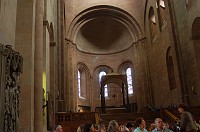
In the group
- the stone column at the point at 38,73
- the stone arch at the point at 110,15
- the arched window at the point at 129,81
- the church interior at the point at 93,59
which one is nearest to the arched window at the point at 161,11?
the church interior at the point at 93,59

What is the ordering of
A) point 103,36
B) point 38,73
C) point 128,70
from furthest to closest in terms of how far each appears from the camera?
point 103,36
point 128,70
point 38,73

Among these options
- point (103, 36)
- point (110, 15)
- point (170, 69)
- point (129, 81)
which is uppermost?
point (110, 15)

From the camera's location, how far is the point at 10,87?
5.96 m

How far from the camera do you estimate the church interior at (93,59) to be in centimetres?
801

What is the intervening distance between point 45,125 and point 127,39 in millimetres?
17859

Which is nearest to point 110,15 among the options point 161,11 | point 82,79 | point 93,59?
point 93,59

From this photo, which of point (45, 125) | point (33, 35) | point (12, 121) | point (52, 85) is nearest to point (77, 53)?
point (52, 85)

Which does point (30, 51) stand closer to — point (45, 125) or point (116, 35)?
point (45, 125)

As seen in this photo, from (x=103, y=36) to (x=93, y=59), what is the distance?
2.86m

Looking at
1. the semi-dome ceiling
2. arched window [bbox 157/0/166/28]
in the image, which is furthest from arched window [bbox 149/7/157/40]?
the semi-dome ceiling

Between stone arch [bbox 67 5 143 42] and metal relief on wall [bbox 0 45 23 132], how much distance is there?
59.6 ft

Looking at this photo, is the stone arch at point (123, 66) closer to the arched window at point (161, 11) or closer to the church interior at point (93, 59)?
the church interior at point (93, 59)

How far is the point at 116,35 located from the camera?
28.7 m

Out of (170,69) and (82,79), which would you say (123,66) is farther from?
(170,69)
